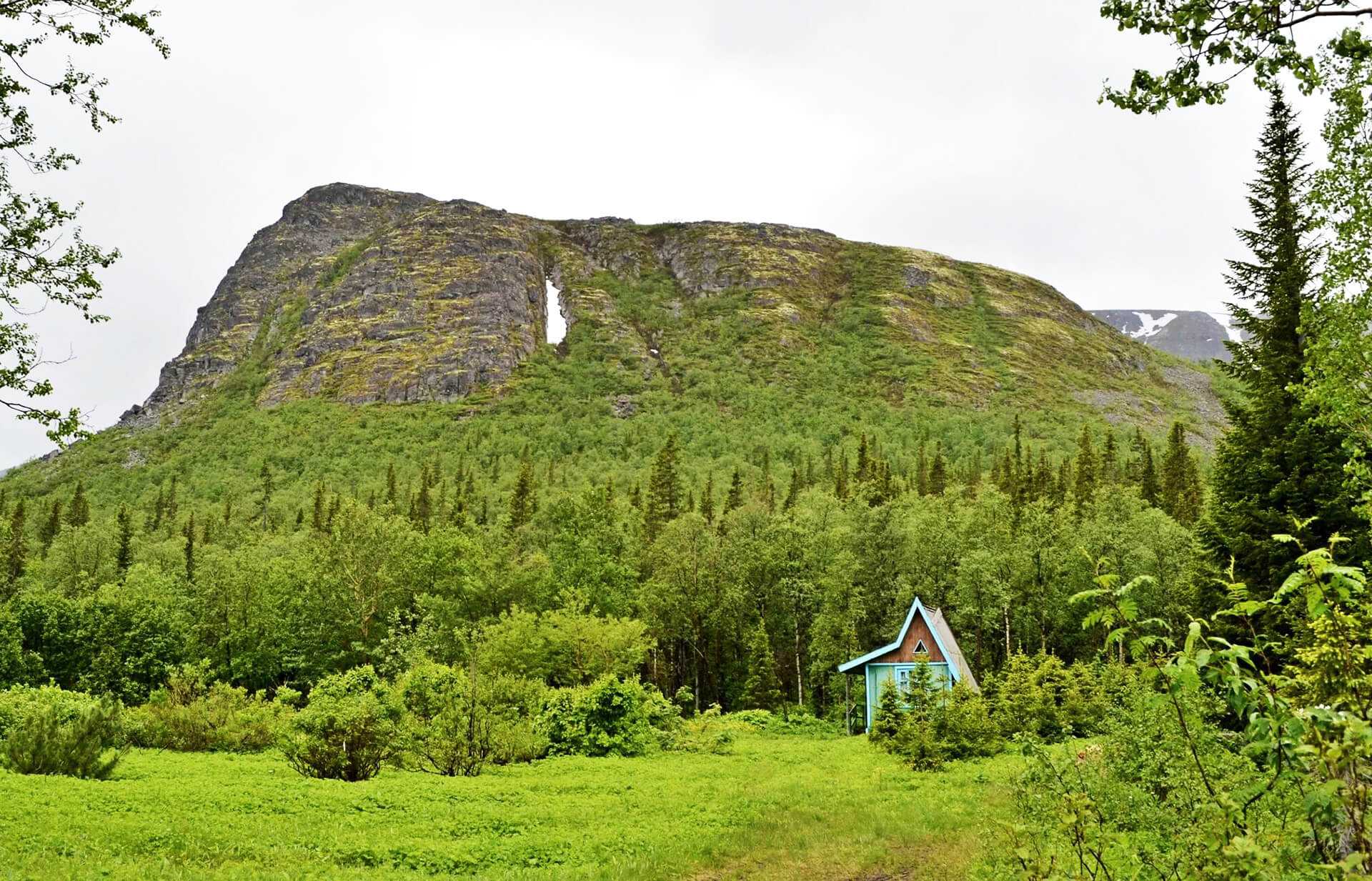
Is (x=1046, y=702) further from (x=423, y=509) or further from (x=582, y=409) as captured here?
(x=582, y=409)

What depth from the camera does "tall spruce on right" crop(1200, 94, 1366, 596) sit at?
22.0 m

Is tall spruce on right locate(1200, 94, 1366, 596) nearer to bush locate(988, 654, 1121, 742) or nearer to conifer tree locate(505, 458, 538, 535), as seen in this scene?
bush locate(988, 654, 1121, 742)

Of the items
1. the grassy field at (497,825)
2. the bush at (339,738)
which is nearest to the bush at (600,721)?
the grassy field at (497,825)

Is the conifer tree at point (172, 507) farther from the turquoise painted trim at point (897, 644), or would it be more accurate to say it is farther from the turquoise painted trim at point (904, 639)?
the turquoise painted trim at point (904, 639)

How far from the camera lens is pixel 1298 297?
2367 centimetres

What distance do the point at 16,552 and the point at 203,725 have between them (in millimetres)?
59804

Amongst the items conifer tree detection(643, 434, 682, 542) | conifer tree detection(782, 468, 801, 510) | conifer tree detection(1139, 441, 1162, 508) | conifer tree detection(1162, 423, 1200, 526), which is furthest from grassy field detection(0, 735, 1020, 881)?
conifer tree detection(782, 468, 801, 510)

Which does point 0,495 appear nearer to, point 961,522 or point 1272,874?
point 961,522

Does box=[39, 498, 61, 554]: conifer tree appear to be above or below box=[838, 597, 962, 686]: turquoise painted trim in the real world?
above

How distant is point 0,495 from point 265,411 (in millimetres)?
54848

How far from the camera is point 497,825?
56.5 ft

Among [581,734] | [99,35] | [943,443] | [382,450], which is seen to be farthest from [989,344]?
[99,35]

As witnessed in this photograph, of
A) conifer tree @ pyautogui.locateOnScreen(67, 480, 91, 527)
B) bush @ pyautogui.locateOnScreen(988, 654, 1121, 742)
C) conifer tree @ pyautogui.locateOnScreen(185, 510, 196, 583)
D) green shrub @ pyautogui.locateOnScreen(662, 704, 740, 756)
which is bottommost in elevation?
green shrub @ pyautogui.locateOnScreen(662, 704, 740, 756)

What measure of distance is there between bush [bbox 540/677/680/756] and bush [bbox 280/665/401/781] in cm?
859
